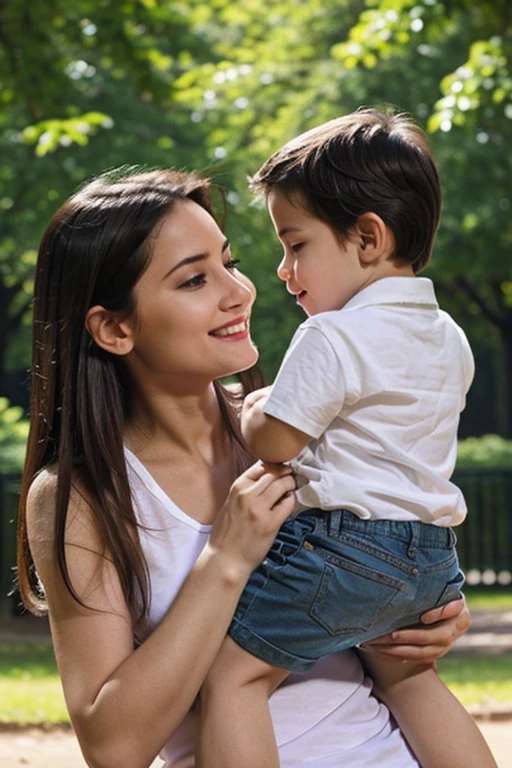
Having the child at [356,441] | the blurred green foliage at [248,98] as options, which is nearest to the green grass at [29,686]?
the blurred green foliage at [248,98]

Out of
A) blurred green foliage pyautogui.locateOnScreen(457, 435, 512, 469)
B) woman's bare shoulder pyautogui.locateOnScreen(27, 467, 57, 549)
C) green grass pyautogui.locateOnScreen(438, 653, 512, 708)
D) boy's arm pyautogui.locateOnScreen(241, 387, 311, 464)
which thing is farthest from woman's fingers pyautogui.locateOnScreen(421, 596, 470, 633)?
blurred green foliage pyautogui.locateOnScreen(457, 435, 512, 469)

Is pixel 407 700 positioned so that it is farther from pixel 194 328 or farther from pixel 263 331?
pixel 263 331

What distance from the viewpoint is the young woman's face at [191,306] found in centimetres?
264

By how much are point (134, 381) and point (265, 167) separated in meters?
0.54

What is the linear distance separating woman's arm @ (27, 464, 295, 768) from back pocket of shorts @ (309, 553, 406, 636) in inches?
5.6

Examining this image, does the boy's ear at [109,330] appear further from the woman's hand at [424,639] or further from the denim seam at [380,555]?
the woman's hand at [424,639]

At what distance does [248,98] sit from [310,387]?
14.2m

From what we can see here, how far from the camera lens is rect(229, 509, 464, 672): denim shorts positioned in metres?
2.55

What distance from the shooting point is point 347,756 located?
2.59m

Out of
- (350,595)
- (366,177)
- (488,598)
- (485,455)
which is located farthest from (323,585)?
(485,455)

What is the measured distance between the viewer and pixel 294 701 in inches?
104

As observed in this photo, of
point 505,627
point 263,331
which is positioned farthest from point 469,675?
point 263,331

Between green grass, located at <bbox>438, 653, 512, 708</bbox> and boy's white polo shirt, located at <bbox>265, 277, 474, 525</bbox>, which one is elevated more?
boy's white polo shirt, located at <bbox>265, 277, 474, 525</bbox>

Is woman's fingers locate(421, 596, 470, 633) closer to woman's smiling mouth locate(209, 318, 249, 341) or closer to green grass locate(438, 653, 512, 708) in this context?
woman's smiling mouth locate(209, 318, 249, 341)
